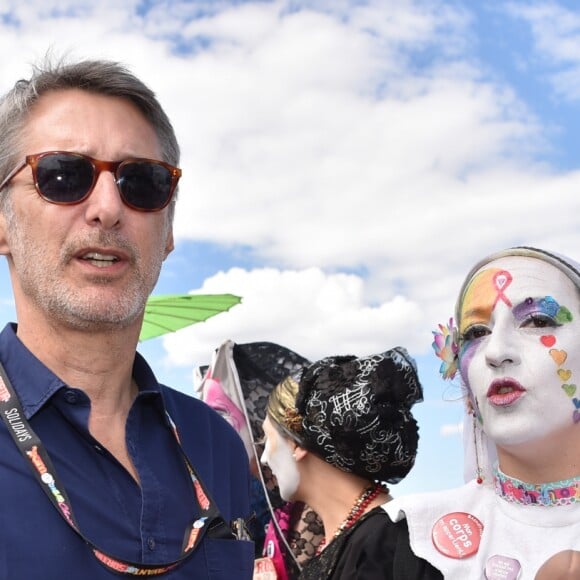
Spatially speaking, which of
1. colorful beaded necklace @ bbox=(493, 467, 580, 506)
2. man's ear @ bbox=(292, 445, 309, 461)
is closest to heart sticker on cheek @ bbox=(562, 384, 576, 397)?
colorful beaded necklace @ bbox=(493, 467, 580, 506)

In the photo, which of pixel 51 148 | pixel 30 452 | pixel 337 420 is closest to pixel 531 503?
pixel 337 420

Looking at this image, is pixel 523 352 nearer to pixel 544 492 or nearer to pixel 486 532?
pixel 544 492

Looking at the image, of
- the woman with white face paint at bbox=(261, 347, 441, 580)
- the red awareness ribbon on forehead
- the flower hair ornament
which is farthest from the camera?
the woman with white face paint at bbox=(261, 347, 441, 580)

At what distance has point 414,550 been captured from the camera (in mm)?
2910

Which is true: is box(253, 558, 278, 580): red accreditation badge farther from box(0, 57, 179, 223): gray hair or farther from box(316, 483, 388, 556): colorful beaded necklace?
box(0, 57, 179, 223): gray hair

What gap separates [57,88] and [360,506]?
2.49 meters

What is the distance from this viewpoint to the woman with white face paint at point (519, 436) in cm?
282

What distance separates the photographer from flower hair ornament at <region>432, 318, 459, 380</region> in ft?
10.6

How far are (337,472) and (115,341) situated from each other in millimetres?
2160

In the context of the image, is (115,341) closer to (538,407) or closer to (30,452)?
(30,452)

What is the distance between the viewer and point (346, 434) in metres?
3.81

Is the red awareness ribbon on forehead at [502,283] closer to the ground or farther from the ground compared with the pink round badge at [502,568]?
farther from the ground

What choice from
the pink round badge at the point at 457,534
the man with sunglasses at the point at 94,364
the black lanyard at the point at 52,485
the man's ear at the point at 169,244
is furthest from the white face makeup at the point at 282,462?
the black lanyard at the point at 52,485

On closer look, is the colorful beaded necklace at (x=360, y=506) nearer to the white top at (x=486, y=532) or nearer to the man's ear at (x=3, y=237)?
the white top at (x=486, y=532)
